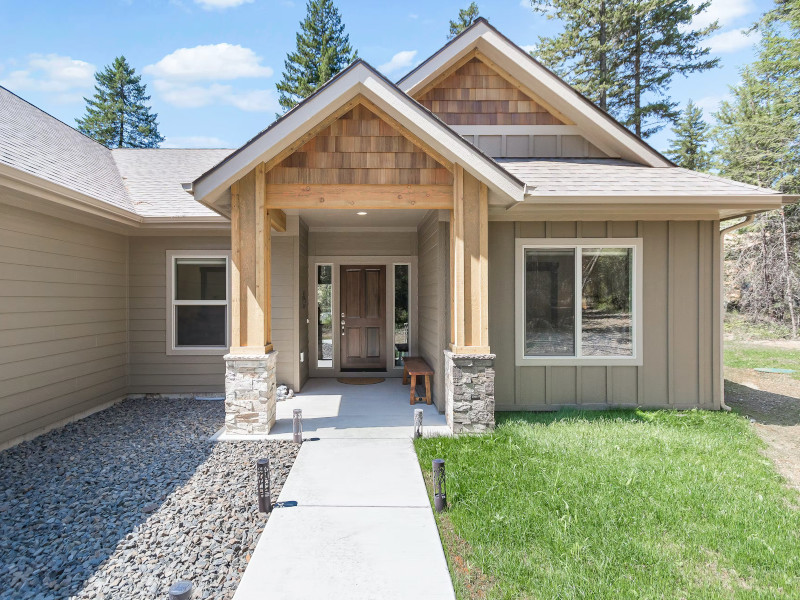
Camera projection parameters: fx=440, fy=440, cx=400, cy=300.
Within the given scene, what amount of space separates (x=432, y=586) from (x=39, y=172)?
5.88 metres

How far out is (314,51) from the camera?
20.6 m

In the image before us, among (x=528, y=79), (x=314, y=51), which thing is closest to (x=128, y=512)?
(x=528, y=79)

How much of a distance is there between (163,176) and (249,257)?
462 centimetres

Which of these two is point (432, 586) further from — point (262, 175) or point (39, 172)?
point (39, 172)

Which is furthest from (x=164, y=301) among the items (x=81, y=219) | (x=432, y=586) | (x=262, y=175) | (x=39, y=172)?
(x=432, y=586)

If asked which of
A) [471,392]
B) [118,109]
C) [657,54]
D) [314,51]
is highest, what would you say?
[314,51]

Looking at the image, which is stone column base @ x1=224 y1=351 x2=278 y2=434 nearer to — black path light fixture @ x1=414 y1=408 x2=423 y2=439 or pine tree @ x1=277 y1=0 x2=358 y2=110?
black path light fixture @ x1=414 y1=408 x2=423 y2=439

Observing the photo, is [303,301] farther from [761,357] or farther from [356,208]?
[761,357]

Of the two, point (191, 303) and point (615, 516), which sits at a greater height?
point (191, 303)

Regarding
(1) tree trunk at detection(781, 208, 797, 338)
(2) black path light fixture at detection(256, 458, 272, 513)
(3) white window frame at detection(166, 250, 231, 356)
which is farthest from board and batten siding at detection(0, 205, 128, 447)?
(1) tree trunk at detection(781, 208, 797, 338)

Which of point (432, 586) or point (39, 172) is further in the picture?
Answer: point (39, 172)

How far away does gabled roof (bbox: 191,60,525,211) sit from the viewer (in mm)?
4633

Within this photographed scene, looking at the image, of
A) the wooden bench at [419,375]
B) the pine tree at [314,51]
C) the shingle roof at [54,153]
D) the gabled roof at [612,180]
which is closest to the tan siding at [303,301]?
the wooden bench at [419,375]

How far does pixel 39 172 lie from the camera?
198 inches
